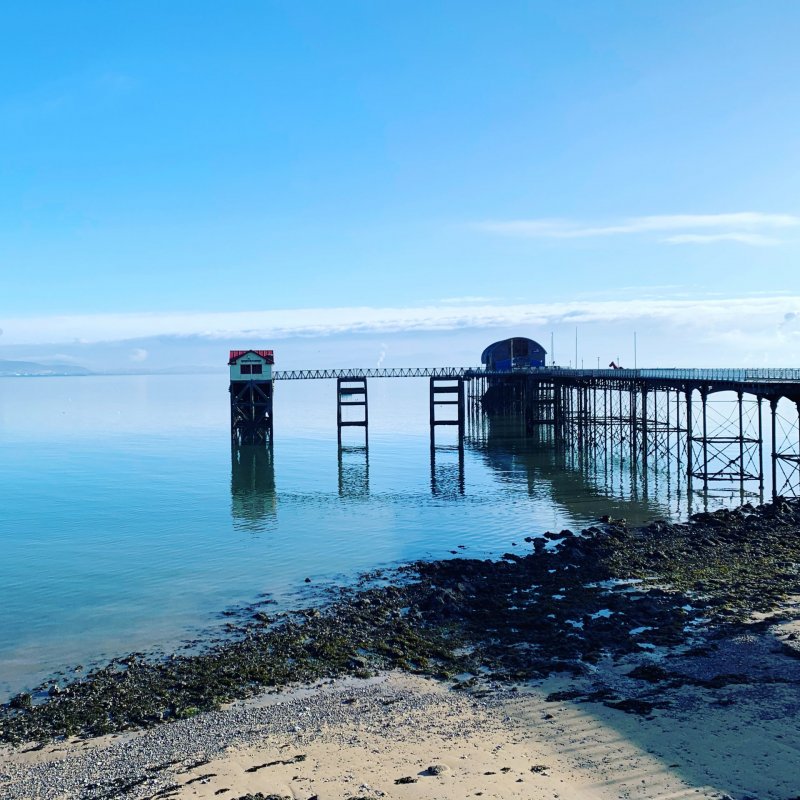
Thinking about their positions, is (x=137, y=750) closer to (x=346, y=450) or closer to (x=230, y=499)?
(x=230, y=499)

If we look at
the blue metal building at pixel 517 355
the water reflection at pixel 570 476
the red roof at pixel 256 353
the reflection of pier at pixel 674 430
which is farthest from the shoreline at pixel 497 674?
the blue metal building at pixel 517 355

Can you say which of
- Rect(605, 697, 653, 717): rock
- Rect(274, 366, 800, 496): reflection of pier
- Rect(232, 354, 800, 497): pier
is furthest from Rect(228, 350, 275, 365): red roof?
Rect(605, 697, 653, 717): rock

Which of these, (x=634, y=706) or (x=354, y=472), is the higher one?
(x=634, y=706)

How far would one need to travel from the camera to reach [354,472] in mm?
55219

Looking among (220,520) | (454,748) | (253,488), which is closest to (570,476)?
(253,488)

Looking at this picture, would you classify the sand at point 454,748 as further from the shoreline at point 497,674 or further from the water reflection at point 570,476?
the water reflection at point 570,476

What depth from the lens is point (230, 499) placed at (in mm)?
44750

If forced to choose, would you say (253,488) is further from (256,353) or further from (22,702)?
(22,702)

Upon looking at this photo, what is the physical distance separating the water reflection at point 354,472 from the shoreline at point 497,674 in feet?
64.4

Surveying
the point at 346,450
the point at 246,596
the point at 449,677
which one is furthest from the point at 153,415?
the point at 449,677

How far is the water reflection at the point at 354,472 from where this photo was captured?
153ft

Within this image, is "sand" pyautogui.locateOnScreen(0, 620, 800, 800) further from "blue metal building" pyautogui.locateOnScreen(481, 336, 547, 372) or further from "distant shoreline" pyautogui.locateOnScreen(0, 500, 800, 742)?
"blue metal building" pyautogui.locateOnScreen(481, 336, 547, 372)

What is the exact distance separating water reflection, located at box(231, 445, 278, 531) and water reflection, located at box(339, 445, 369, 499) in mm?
4809

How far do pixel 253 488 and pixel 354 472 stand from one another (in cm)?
923
